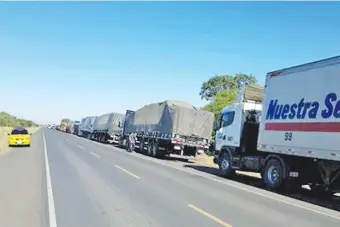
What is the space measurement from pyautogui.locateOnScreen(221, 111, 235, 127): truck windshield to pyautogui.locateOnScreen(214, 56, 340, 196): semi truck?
1062 millimetres

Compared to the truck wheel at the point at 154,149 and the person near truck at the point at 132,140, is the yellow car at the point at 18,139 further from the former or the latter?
the truck wheel at the point at 154,149

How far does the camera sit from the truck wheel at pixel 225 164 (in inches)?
795

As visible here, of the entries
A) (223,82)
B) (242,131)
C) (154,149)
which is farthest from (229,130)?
(223,82)

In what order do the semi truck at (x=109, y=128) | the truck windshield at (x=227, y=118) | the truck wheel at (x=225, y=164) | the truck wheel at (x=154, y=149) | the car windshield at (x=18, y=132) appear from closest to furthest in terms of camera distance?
the truck wheel at (x=225, y=164) < the truck windshield at (x=227, y=118) < the truck wheel at (x=154, y=149) < the car windshield at (x=18, y=132) < the semi truck at (x=109, y=128)

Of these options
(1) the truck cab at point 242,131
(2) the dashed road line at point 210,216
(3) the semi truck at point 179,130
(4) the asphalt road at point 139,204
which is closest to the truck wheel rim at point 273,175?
(4) the asphalt road at point 139,204

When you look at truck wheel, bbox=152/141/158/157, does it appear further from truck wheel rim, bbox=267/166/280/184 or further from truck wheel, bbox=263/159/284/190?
truck wheel rim, bbox=267/166/280/184

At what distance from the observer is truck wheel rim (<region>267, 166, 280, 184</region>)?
52.2ft

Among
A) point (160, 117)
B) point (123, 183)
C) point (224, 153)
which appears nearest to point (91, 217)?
point (123, 183)

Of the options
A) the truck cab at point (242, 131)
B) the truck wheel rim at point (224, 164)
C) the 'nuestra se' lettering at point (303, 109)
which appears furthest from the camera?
the truck wheel rim at point (224, 164)

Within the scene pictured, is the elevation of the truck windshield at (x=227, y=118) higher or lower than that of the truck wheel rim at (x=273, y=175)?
higher

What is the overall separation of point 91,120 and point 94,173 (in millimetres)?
52177

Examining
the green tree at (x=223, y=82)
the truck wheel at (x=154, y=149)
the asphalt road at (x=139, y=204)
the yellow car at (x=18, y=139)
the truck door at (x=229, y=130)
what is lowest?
the asphalt road at (x=139, y=204)

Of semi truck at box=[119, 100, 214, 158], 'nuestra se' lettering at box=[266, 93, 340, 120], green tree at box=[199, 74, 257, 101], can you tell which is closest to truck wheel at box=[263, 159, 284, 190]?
'nuestra se' lettering at box=[266, 93, 340, 120]

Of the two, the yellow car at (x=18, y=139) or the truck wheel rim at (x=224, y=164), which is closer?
the truck wheel rim at (x=224, y=164)
